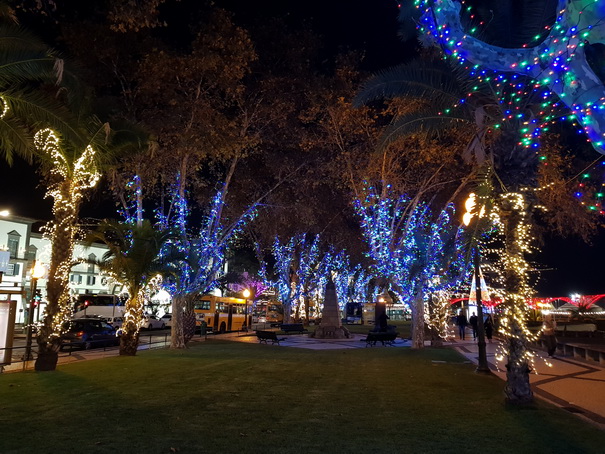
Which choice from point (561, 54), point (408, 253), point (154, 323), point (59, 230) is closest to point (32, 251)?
point (154, 323)

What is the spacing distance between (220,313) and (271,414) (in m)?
26.3

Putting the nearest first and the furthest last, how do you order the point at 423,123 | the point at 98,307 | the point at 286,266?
the point at 423,123 < the point at 98,307 < the point at 286,266

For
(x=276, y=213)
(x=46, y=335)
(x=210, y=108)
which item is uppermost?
(x=210, y=108)

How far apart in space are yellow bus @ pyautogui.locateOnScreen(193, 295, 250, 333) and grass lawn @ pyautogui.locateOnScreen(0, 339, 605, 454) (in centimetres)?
1925

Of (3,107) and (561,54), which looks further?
(3,107)

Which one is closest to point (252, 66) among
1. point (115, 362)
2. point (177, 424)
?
point (115, 362)

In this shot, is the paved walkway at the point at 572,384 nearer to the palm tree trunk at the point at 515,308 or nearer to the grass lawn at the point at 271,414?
the grass lawn at the point at 271,414

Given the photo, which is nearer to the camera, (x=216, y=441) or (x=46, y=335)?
(x=216, y=441)

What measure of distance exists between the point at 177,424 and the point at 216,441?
39.7 inches

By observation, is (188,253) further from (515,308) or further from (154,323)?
(154,323)

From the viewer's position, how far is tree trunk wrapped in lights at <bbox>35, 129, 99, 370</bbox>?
12.1 metres

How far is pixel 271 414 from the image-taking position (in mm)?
7312

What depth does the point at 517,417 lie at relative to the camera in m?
7.32

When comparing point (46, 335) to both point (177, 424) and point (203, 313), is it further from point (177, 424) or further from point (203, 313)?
point (203, 313)
